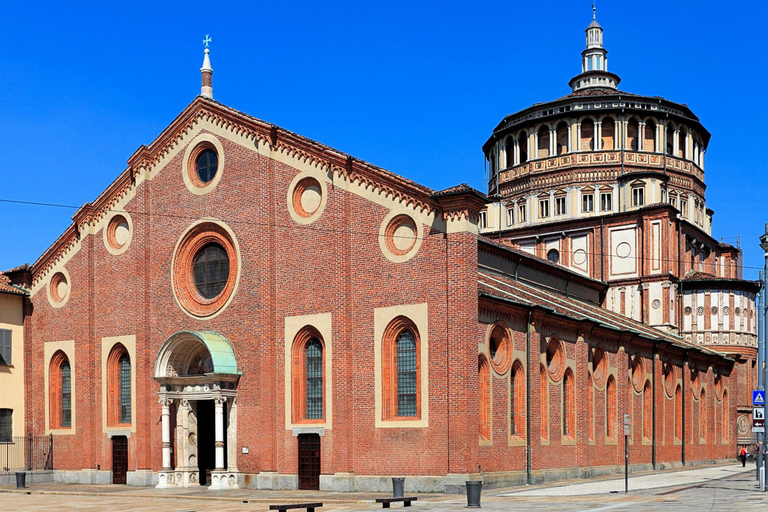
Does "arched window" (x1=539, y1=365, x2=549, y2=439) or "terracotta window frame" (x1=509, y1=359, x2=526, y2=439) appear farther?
"arched window" (x1=539, y1=365, x2=549, y2=439)

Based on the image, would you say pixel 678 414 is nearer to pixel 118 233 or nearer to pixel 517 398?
pixel 517 398

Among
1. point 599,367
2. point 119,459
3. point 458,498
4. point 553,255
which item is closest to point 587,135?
point 553,255

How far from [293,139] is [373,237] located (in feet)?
16.9

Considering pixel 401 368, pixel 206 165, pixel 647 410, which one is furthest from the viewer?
pixel 647 410

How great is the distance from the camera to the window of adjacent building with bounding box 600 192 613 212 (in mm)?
59719

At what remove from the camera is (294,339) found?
34156 mm

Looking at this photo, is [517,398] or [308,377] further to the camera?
[517,398]

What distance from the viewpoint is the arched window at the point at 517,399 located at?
3425 centimetres

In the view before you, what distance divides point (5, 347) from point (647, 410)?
2983 cm

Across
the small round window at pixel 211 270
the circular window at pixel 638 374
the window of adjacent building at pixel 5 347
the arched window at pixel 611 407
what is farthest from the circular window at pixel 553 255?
the window of adjacent building at pixel 5 347

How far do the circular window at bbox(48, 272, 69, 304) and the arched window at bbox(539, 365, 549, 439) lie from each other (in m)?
20.7

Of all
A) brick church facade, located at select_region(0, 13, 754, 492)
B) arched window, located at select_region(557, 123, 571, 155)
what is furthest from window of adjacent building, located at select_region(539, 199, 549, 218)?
brick church facade, located at select_region(0, 13, 754, 492)

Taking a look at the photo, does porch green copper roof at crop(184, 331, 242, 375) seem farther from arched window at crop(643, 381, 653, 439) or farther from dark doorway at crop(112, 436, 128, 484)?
arched window at crop(643, 381, 653, 439)

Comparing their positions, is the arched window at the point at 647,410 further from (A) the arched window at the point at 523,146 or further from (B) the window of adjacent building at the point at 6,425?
(B) the window of adjacent building at the point at 6,425
